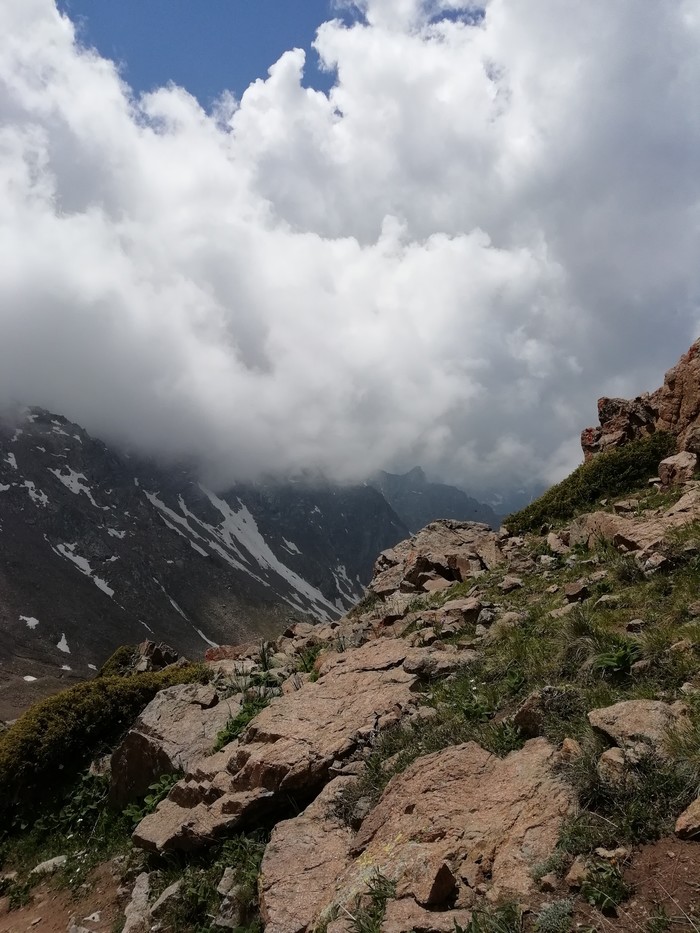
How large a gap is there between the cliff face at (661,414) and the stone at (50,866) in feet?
71.1

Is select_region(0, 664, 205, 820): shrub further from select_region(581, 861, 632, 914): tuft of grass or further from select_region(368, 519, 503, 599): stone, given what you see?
select_region(581, 861, 632, 914): tuft of grass

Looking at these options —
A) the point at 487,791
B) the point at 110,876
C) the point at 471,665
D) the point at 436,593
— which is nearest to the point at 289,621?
the point at 436,593

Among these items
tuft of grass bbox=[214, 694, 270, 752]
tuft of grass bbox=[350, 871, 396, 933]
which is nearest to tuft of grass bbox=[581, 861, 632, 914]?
tuft of grass bbox=[350, 871, 396, 933]

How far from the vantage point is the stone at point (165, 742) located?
1188 centimetres

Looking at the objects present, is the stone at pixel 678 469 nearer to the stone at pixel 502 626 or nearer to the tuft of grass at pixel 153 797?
the stone at pixel 502 626

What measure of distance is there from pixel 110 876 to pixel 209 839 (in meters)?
3.15

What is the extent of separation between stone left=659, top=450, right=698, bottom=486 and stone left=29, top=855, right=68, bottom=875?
20020 millimetres

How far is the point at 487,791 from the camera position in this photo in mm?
6090

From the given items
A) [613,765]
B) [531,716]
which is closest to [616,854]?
[613,765]

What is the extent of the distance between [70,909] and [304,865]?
5.97 metres

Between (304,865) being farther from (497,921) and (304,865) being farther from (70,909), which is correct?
(70,909)

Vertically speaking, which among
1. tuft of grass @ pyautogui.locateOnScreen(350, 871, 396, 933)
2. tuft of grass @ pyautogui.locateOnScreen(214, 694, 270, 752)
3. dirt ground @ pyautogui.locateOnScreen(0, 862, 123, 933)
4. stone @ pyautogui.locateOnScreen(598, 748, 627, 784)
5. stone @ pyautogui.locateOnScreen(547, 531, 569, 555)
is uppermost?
stone @ pyautogui.locateOnScreen(547, 531, 569, 555)

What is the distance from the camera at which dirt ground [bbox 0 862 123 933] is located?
9164mm

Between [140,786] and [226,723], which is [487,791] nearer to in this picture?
[226,723]
